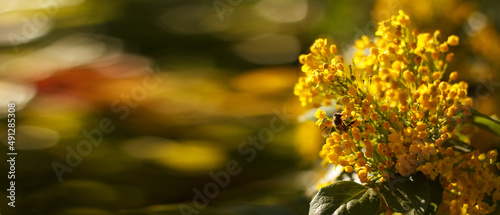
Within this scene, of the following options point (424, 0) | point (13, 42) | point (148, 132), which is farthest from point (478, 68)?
point (13, 42)

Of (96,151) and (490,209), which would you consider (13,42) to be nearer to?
(96,151)

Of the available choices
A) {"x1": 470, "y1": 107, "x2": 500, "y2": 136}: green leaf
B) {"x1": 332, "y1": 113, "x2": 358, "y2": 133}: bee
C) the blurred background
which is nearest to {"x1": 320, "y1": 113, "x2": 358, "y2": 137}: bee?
{"x1": 332, "y1": 113, "x2": 358, "y2": 133}: bee

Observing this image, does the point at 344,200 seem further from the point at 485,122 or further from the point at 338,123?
the point at 485,122

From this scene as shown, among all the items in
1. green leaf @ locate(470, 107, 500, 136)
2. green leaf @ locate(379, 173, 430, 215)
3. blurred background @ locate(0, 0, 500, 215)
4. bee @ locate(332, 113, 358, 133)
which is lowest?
green leaf @ locate(379, 173, 430, 215)

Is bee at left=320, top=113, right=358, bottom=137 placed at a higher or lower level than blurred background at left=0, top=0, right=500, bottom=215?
lower

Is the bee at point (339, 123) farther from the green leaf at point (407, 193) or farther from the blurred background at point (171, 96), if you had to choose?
the blurred background at point (171, 96)

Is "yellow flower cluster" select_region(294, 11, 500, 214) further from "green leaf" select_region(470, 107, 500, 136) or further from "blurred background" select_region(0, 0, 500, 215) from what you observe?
"blurred background" select_region(0, 0, 500, 215)
